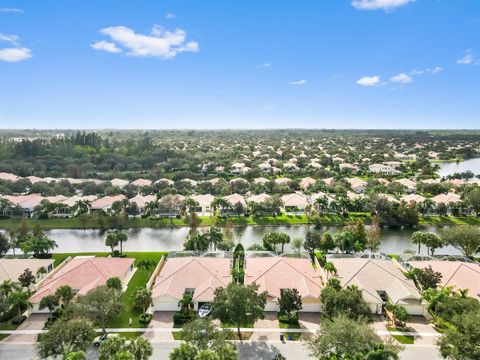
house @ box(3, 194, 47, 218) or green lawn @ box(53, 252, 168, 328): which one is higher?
house @ box(3, 194, 47, 218)

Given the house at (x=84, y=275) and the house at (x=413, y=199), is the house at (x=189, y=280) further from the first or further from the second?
the house at (x=413, y=199)

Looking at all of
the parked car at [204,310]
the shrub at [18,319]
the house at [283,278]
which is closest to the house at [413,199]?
the house at [283,278]

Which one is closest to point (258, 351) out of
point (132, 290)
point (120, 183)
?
point (132, 290)

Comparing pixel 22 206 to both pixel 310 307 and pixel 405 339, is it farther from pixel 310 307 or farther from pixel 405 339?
pixel 405 339

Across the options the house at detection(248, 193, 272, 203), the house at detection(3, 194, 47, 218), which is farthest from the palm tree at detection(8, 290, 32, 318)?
the house at detection(248, 193, 272, 203)

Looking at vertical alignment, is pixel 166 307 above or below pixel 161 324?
above

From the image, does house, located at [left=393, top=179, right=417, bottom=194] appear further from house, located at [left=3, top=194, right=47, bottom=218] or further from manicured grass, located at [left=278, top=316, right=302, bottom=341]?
house, located at [left=3, top=194, right=47, bottom=218]
